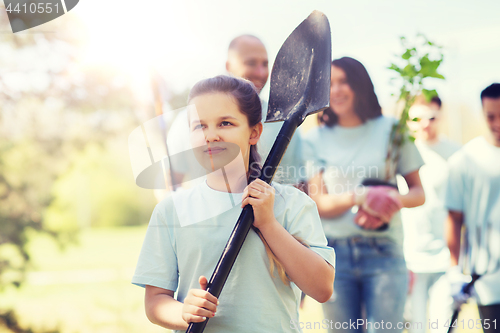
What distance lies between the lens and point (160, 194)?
3.78 ft

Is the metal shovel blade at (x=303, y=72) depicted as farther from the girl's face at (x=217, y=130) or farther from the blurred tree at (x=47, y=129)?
the blurred tree at (x=47, y=129)

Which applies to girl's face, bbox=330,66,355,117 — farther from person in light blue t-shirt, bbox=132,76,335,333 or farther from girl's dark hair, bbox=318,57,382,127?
person in light blue t-shirt, bbox=132,76,335,333

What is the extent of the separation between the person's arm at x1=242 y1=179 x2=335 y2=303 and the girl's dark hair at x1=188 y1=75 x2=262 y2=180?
126 millimetres

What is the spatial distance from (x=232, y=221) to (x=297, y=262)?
0.52 ft

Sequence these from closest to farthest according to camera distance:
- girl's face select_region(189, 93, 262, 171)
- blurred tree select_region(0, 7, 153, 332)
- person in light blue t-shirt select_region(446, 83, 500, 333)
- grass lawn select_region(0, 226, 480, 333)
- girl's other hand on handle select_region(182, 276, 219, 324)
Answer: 1. girl's other hand on handle select_region(182, 276, 219, 324)
2. girl's face select_region(189, 93, 262, 171)
3. person in light blue t-shirt select_region(446, 83, 500, 333)
4. blurred tree select_region(0, 7, 153, 332)
5. grass lawn select_region(0, 226, 480, 333)

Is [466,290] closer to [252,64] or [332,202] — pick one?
[332,202]

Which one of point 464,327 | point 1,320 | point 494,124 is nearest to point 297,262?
point 494,124

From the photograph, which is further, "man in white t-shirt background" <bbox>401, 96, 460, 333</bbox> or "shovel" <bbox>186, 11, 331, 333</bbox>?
"man in white t-shirt background" <bbox>401, 96, 460, 333</bbox>

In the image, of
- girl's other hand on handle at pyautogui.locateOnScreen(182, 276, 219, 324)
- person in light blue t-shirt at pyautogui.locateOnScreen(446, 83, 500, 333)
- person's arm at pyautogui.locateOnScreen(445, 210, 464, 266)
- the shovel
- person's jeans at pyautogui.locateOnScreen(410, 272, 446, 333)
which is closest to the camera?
girl's other hand on handle at pyautogui.locateOnScreen(182, 276, 219, 324)

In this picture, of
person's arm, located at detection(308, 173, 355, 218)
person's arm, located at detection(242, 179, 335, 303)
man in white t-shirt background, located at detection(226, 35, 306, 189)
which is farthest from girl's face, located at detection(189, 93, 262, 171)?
person's arm, located at detection(308, 173, 355, 218)

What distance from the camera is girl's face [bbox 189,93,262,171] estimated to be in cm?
78

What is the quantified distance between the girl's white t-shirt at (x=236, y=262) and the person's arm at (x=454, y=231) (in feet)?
3.22

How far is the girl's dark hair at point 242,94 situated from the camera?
32.4 inches

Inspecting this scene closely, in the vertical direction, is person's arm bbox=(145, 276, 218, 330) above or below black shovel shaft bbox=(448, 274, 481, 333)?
above
